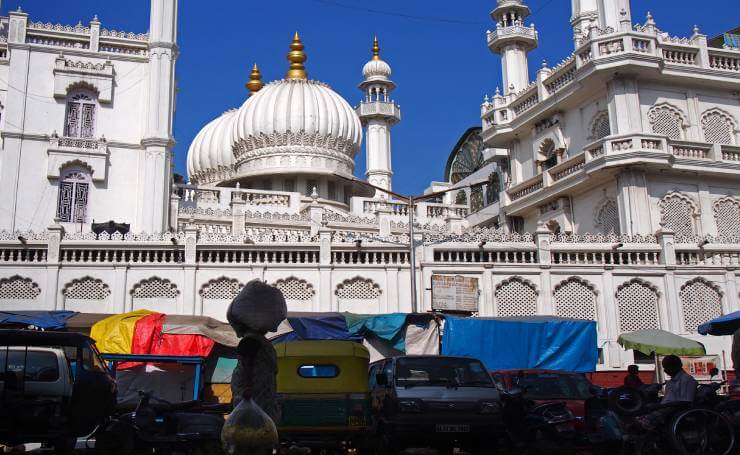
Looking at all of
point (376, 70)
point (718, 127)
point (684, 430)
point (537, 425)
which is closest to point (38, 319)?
point (537, 425)

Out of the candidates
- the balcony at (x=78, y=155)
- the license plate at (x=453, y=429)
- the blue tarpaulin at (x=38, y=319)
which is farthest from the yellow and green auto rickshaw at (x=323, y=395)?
the balcony at (x=78, y=155)

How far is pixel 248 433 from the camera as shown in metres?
6.57

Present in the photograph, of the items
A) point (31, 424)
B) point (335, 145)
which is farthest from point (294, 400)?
point (335, 145)

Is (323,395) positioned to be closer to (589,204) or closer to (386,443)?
(386,443)

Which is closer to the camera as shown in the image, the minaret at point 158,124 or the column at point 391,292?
the column at point 391,292

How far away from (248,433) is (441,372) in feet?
14.2

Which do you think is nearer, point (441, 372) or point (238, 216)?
point (441, 372)

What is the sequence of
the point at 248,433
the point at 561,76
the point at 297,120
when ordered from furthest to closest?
the point at 297,120 < the point at 561,76 < the point at 248,433

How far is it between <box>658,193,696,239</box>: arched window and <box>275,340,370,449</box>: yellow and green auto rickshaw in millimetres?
15644

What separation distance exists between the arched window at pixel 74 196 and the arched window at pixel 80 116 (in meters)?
1.56

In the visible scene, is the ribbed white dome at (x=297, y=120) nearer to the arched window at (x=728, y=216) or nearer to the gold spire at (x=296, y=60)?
the gold spire at (x=296, y=60)

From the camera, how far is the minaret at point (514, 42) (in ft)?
105

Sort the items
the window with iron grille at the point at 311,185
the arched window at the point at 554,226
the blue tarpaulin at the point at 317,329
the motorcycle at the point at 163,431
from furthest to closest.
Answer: the window with iron grille at the point at 311,185 → the arched window at the point at 554,226 → the blue tarpaulin at the point at 317,329 → the motorcycle at the point at 163,431

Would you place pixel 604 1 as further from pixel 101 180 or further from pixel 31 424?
pixel 31 424
